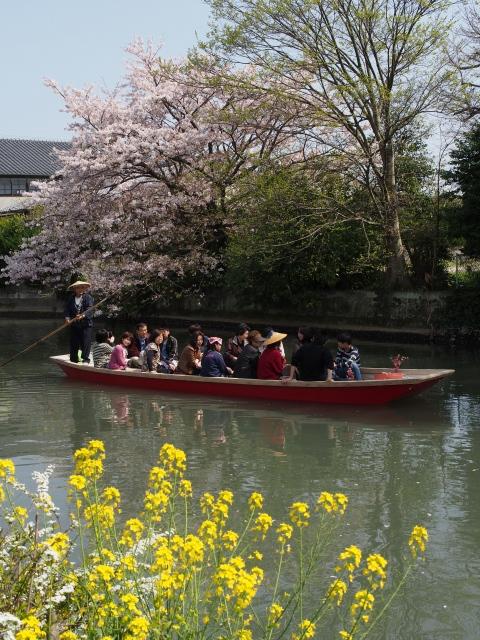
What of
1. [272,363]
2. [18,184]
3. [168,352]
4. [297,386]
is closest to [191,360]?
[168,352]

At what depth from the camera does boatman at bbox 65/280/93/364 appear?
15645mm

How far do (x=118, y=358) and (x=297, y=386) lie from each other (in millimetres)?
3454

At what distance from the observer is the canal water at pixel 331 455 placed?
6.66m

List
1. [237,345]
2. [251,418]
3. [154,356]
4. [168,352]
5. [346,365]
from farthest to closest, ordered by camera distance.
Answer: [168,352]
[154,356]
[237,345]
[346,365]
[251,418]

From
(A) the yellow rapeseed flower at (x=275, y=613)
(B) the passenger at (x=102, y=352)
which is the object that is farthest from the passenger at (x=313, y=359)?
(A) the yellow rapeseed flower at (x=275, y=613)

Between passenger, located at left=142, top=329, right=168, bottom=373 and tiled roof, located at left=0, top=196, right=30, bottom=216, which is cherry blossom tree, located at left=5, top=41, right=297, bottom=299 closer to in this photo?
passenger, located at left=142, top=329, right=168, bottom=373

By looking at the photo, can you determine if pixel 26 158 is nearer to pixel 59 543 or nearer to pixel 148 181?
pixel 148 181

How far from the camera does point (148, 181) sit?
83.3ft

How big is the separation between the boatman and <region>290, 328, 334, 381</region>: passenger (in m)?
4.16

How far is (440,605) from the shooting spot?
19.9 feet

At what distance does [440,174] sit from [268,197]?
4204mm

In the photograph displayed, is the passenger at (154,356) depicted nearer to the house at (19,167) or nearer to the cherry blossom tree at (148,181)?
the cherry blossom tree at (148,181)

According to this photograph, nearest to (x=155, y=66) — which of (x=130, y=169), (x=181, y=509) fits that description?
(x=130, y=169)

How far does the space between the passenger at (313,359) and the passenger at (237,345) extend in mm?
1490
